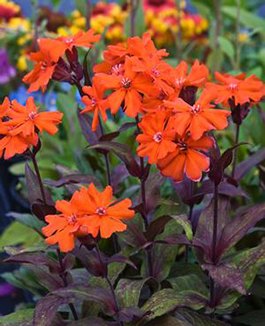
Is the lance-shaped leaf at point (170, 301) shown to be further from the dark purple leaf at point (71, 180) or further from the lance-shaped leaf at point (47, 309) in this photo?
the dark purple leaf at point (71, 180)

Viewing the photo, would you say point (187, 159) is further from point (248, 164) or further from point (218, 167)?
point (248, 164)

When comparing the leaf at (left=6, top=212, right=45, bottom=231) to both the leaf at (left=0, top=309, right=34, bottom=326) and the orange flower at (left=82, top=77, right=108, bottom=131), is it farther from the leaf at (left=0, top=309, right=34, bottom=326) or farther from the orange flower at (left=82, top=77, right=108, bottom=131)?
the orange flower at (left=82, top=77, right=108, bottom=131)

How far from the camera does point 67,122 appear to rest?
4.83 ft

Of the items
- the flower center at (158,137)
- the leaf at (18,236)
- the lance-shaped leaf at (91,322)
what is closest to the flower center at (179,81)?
the flower center at (158,137)

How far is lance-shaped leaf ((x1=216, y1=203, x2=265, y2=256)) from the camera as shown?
2.77ft

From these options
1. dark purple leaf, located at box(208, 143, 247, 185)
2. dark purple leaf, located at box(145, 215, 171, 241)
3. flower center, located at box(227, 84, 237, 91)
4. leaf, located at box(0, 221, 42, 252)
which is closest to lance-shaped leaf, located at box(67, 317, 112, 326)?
dark purple leaf, located at box(145, 215, 171, 241)

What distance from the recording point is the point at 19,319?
0.87 metres

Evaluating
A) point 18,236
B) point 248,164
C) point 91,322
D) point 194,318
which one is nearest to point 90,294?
point 91,322

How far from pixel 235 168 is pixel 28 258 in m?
0.41

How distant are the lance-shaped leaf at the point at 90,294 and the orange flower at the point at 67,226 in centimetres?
12

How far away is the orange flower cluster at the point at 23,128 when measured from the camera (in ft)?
2.38

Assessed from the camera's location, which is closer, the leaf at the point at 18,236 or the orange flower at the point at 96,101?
the orange flower at the point at 96,101

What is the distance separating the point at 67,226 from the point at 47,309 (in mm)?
152

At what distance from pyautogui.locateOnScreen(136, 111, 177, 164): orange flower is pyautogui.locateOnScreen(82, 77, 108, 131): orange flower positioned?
0.25ft
